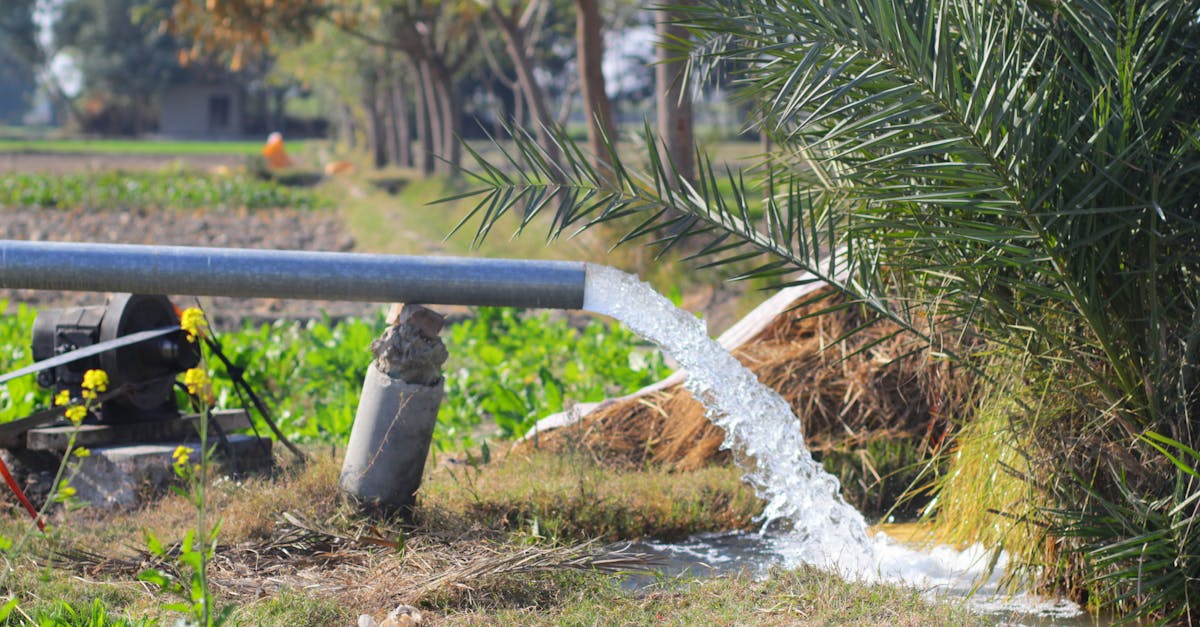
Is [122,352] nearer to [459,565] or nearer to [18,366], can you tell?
[459,565]

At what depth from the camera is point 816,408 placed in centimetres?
583

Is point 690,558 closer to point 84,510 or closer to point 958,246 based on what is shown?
point 958,246

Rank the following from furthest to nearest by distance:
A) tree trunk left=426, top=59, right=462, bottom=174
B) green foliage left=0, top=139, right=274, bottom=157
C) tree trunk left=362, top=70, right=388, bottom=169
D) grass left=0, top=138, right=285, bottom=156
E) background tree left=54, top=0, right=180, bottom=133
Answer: background tree left=54, top=0, right=180, bottom=133 → grass left=0, top=138, right=285, bottom=156 → green foliage left=0, top=139, right=274, bottom=157 → tree trunk left=362, top=70, right=388, bottom=169 → tree trunk left=426, top=59, right=462, bottom=174

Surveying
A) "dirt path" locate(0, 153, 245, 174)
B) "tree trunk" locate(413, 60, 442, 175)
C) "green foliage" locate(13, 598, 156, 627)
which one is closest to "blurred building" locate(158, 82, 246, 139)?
"dirt path" locate(0, 153, 245, 174)

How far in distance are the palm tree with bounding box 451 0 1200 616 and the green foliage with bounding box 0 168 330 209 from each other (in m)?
20.2

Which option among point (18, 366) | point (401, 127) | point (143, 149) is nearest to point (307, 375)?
point (18, 366)

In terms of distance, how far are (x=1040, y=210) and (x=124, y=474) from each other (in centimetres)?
337

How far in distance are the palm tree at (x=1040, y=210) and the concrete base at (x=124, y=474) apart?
1787mm

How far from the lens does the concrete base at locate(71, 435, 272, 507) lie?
4824 mm

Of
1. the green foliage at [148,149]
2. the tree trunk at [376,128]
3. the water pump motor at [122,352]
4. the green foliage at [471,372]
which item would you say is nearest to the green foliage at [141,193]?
the tree trunk at [376,128]

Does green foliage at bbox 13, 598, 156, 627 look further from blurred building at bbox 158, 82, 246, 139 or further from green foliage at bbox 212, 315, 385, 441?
blurred building at bbox 158, 82, 246, 139

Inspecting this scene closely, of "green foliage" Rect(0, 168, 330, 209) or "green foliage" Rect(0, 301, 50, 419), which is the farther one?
"green foliage" Rect(0, 168, 330, 209)

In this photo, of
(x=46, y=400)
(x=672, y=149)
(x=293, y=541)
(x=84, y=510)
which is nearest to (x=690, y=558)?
(x=293, y=541)

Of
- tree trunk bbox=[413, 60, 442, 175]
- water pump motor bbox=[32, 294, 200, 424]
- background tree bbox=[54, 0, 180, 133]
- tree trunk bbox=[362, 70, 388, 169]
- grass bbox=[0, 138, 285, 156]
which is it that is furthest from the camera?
background tree bbox=[54, 0, 180, 133]
